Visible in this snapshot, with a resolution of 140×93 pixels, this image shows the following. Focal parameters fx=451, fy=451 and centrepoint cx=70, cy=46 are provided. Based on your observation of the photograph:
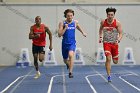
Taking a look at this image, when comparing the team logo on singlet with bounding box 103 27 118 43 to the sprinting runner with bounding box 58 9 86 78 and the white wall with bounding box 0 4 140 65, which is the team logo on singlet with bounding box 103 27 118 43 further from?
the white wall with bounding box 0 4 140 65

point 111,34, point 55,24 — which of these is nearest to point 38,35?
point 111,34

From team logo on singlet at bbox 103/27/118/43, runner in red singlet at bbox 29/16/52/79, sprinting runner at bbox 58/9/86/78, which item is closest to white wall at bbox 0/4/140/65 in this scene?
runner in red singlet at bbox 29/16/52/79

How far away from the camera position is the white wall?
20.7m

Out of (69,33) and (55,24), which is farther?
(55,24)

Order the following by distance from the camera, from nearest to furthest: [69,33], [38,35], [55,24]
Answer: [69,33], [38,35], [55,24]

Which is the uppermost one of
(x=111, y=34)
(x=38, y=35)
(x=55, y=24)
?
(x=55, y=24)

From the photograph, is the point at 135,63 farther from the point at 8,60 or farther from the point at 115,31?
the point at 115,31

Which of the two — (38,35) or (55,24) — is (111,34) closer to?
(38,35)

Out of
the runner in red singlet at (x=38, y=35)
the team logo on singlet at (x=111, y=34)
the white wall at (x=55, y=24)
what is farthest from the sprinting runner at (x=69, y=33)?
the white wall at (x=55, y=24)

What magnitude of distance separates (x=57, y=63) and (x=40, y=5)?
2789 mm

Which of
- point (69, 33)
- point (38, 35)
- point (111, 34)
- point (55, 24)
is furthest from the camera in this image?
point (55, 24)

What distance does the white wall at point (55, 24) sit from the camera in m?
20.7

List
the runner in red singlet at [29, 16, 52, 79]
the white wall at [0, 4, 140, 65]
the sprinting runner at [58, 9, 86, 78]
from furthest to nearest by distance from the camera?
the white wall at [0, 4, 140, 65] → the runner in red singlet at [29, 16, 52, 79] → the sprinting runner at [58, 9, 86, 78]

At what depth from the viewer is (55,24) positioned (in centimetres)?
2092
